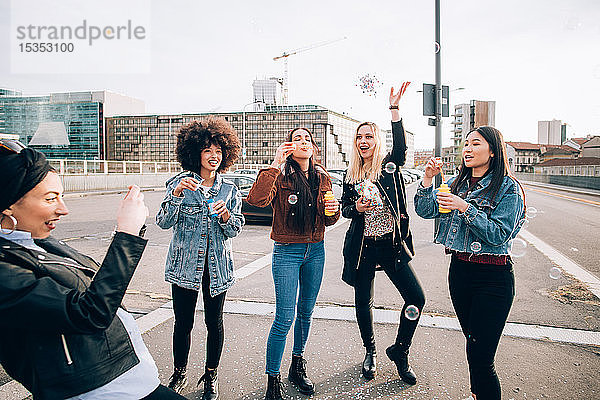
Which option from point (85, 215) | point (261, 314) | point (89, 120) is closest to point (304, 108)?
point (89, 120)

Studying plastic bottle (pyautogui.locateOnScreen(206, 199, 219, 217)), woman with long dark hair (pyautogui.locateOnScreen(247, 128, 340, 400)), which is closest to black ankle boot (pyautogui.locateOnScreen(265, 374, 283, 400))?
woman with long dark hair (pyautogui.locateOnScreen(247, 128, 340, 400))

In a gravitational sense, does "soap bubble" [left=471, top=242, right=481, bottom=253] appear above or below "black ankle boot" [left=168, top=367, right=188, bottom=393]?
above

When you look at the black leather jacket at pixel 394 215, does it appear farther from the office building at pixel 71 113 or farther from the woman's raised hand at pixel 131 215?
the office building at pixel 71 113

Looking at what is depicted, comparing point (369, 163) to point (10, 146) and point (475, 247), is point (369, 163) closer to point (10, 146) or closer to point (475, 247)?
point (475, 247)

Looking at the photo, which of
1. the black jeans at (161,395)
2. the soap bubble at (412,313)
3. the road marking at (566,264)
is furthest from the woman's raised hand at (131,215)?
the road marking at (566,264)

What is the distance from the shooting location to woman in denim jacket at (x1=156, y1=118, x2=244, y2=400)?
299cm

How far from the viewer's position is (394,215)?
334cm

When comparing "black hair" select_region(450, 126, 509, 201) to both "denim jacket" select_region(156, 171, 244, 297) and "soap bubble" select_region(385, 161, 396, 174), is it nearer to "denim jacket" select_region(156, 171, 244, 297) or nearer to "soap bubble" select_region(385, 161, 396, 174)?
"soap bubble" select_region(385, 161, 396, 174)

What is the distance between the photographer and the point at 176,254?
3047 millimetres

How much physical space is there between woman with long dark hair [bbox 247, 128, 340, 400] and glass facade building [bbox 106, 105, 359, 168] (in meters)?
89.2

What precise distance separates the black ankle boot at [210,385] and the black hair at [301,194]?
4.18 feet

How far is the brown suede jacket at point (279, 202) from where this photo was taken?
3.11 metres

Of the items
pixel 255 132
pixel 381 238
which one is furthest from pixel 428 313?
pixel 255 132

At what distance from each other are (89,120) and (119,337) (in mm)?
129207
